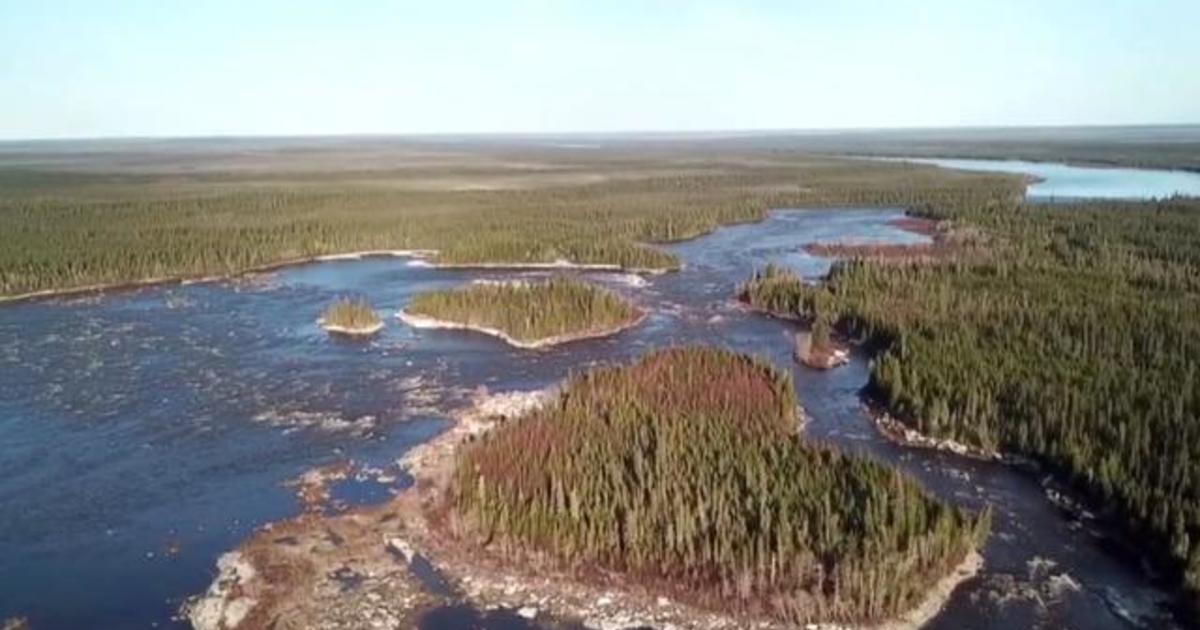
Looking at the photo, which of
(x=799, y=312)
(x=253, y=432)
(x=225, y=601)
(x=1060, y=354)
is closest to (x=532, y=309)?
(x=799, y=312)

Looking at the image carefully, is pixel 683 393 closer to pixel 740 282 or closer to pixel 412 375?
pixel 412 375

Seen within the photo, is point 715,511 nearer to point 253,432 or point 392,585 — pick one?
point 392,585

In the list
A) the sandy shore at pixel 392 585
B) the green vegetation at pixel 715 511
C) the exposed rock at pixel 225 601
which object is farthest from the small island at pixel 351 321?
the exposed rock at pixel 225 601

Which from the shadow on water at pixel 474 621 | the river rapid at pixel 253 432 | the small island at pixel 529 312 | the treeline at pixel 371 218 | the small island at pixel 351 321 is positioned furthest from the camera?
the treeline at pixel 371 218

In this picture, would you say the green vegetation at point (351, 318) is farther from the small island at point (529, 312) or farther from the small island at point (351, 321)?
the small island at point (529, 312)

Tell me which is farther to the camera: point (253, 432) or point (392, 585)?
point (253, 432)

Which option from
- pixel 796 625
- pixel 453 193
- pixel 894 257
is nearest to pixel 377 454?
pixel 796 625

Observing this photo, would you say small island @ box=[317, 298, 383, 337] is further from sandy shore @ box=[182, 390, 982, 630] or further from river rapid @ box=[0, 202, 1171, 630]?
sandy shore @ box=[182, 390, 982, 630]
